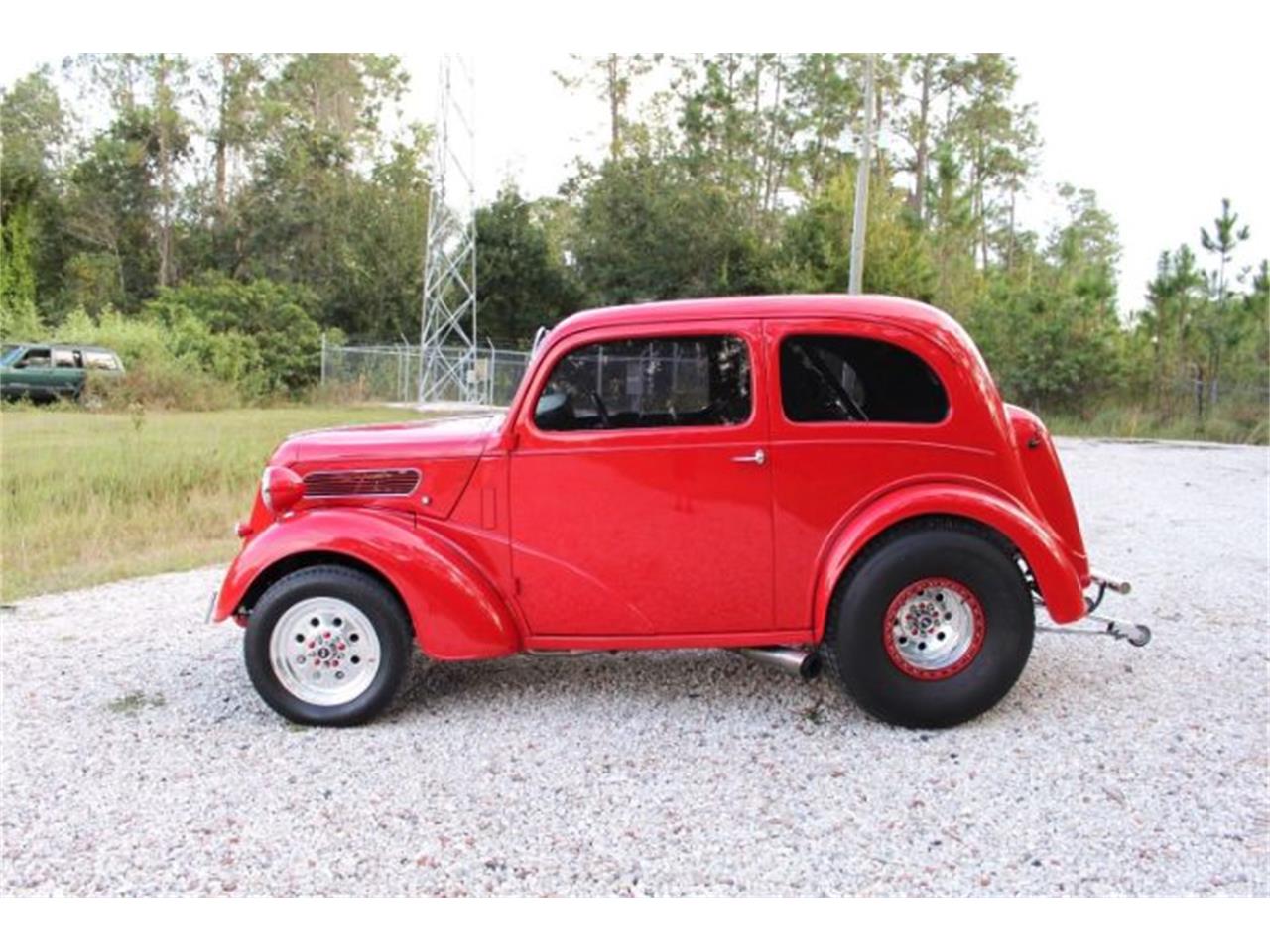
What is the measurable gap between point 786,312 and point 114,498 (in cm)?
791

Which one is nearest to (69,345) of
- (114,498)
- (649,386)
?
(114,498)

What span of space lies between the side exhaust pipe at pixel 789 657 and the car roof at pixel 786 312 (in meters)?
1.43

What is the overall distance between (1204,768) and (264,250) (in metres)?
29.6

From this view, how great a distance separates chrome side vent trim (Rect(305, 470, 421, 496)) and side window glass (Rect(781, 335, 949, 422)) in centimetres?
170

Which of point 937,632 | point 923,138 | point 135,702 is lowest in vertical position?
point 135,702

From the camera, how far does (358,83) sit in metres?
29.7

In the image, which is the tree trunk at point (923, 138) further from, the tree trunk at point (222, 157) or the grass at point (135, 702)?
the grass at point (135, 702)

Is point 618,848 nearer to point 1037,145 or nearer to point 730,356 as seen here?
point 730,356

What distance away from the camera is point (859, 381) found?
3576 millimetres

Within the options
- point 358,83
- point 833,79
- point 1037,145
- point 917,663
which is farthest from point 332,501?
point 1037,145

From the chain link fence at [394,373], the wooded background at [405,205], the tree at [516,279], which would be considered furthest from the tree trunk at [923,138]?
the chain link fence at [394,373]

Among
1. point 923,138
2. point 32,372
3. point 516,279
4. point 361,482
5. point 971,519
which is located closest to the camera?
point 971,519

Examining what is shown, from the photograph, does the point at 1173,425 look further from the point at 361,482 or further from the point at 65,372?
the point at 65,372

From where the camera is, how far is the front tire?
3586 mm
